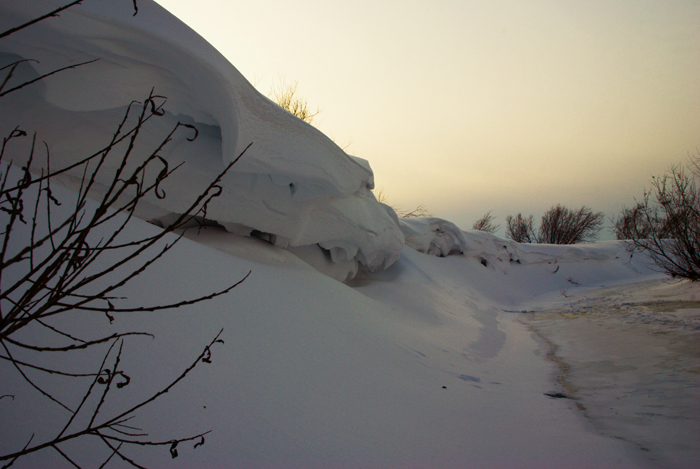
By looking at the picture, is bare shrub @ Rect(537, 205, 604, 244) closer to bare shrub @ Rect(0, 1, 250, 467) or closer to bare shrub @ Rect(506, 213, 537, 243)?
bare shrub @ Rect(506, 213, 537, 243)

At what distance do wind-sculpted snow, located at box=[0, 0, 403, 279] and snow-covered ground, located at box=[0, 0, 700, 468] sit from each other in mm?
12

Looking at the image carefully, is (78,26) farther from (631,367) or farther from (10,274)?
(631,367)

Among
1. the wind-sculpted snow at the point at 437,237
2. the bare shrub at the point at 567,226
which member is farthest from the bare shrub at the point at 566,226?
the wind-sculpted snow at the point at 437,237

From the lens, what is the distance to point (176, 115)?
2.63 m

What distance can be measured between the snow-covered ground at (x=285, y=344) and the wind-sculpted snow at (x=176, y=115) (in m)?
0.01

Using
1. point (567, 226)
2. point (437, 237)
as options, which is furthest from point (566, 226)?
point (437, 237)

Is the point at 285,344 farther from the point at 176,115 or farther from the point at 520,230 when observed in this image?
the point at 520,230

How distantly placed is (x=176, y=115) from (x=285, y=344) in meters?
1.67

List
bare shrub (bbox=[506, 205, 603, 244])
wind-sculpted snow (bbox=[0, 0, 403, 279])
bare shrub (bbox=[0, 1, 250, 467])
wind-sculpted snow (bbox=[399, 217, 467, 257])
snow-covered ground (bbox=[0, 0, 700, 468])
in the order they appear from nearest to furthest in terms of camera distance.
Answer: bare shrub (bbox=[0, 1, 250, 467]) → snow-covered ground (bbox=[0, 0, 700, 468]) → wind-sculpted snow (bbox=[0, 0, 403, 279]) → wind-sculpted snow (bbox=[399, 217, 467, 257]) → bare shrub (bbox=[506, 205, 603, 244])

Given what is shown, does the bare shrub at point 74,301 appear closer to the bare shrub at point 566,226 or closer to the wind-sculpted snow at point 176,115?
the wind-sculpted snow at point 176,115

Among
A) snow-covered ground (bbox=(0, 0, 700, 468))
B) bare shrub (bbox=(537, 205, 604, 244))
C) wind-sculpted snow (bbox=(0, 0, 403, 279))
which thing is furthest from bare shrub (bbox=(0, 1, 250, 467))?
bare shrub (bbox=(537, 205, 604, 244))

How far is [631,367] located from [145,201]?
338 cm

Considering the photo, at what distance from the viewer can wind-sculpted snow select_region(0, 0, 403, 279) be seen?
199 cm

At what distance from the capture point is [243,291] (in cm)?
226
